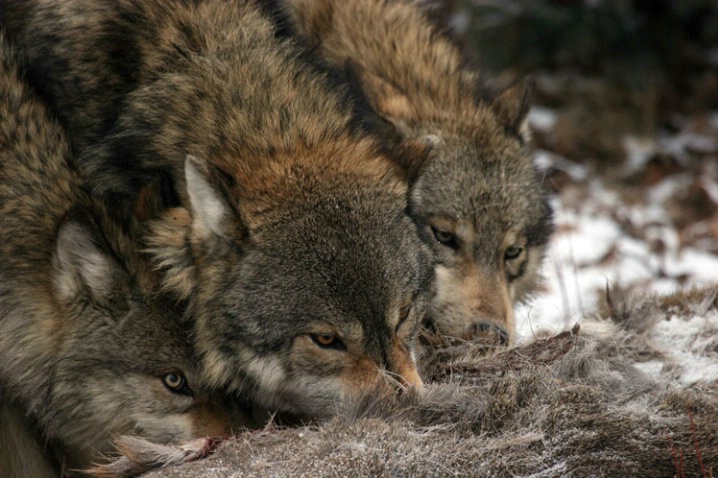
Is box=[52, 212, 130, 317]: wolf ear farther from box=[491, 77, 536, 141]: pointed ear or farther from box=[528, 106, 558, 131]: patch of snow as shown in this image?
box=[528, 106, 558, 131]: patch of snow

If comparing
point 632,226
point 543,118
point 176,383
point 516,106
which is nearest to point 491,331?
point 176,383

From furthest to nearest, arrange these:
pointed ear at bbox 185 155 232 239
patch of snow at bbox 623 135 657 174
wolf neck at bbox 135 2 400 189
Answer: patch of snow at bbox 623 135 657 174
wolf neck at bbox 135 2 400 189
pointed ear at bbox 185 155 232 239

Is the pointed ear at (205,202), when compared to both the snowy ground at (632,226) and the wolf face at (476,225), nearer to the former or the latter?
the wolf face at (476,225)

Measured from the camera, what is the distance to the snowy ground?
23.9 feet

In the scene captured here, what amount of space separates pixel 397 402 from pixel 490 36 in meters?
7.88

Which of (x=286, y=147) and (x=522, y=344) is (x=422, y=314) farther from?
(x=286, y=147)

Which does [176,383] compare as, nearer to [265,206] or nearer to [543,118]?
[265,206]

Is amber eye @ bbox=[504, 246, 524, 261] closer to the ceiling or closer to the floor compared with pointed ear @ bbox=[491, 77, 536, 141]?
closer to the floor

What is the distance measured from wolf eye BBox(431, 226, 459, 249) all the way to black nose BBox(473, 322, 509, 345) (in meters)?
0.56

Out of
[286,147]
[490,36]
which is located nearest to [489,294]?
[286,147]

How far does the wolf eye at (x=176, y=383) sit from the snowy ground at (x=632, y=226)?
5.79 feet

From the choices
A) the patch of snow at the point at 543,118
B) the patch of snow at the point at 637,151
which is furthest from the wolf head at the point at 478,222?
the patch of snow at the point at 543,118

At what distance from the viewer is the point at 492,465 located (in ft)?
10.6

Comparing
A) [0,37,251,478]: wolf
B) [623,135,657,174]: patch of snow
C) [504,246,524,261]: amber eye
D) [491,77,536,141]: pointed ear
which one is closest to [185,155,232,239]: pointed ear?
[0,37,251,478]: wolf
